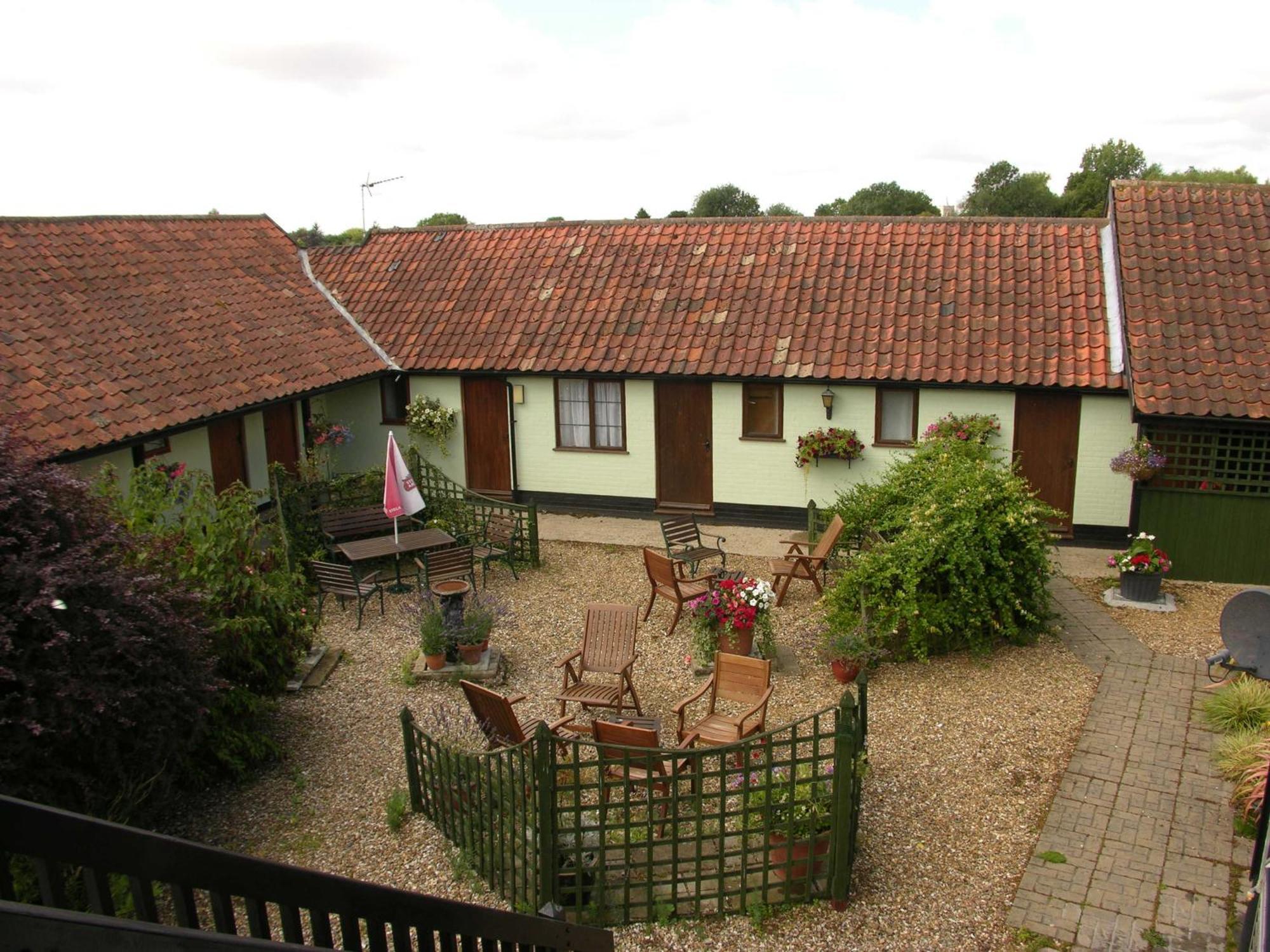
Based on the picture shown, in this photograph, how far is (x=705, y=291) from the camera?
17.9 m

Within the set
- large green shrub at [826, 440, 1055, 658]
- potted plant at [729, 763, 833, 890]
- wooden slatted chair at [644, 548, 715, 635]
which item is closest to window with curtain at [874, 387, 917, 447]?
large green shrub at [826, 440, 1055, 658]

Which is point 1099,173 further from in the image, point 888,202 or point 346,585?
point 346,585

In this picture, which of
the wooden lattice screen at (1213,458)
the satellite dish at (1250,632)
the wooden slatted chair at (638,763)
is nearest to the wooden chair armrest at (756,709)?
the wooden slatted chair at (638,763)

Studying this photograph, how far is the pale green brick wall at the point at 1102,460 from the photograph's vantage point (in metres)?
15.0

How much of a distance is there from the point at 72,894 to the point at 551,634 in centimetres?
730

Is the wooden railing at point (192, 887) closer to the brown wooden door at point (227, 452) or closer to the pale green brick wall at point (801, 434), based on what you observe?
the brown wooden door at point (227, 452)

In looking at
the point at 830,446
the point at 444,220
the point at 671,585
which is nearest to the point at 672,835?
the point at 671,585

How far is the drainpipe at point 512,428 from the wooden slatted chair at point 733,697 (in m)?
9.24

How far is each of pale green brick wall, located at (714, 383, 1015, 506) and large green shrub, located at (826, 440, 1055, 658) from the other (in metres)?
3.64

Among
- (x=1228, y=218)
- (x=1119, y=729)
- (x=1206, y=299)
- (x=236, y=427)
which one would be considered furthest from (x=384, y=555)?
(x=1228, y=218)

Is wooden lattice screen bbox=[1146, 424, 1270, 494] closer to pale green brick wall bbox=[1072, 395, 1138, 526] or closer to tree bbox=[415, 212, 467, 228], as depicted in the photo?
pale green brick wall bbox=[1072, 395, 1138, 526]

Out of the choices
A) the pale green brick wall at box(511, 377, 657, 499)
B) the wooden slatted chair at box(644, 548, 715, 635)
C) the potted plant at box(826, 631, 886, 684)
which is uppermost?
the pale green brick wall at box(511, 377, 657, 499)

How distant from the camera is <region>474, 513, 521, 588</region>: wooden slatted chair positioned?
49.4 feet

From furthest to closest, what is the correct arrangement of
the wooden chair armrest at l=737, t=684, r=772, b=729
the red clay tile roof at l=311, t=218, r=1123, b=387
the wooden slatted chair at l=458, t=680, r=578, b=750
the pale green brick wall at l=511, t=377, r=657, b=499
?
1. the pale green brick wall at l=511, t=377, r=657, b=499
2. the red clay tile roof at l=311, t=218, r=1123, b=387
3. the wooden chair armrest at l=737, t=684, r=772, b=729
4. the wooden slatted chair at l=458, t=680, r=578, b=750
